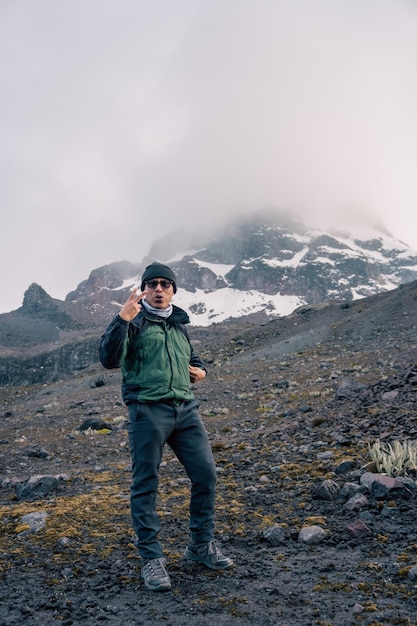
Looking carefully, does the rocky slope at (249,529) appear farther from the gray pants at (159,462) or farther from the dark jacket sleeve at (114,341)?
the dark jacket sleeve at (114,341)

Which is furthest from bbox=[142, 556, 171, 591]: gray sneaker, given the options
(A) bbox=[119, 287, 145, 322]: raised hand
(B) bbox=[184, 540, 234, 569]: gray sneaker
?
(A) bbox=[119, 287, 145, 322]: raised hand

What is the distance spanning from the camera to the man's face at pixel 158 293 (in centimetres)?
430

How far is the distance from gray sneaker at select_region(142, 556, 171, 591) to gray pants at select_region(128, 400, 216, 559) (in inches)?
2.7

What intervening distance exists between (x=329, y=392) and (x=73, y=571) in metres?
11.1

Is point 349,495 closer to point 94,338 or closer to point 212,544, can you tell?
point 212,544

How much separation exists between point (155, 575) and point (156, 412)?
123 cm

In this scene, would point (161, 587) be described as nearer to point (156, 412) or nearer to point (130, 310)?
point (156, 412)

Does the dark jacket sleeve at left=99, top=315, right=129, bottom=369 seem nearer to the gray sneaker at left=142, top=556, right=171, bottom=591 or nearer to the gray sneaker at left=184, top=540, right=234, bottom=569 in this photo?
the gray sneaker at left=142, top=556, right=171, bottom=591

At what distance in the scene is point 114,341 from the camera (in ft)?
12.7

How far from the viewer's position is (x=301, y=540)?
431 cm

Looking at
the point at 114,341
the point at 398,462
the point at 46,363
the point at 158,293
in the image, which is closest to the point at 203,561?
the point at 114,341

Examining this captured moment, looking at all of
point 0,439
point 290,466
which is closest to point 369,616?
point 290,466

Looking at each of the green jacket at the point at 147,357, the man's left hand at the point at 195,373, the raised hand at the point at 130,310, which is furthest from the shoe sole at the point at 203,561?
the raised hand at the point at 130,310

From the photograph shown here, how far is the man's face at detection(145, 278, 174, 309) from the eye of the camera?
430cm
